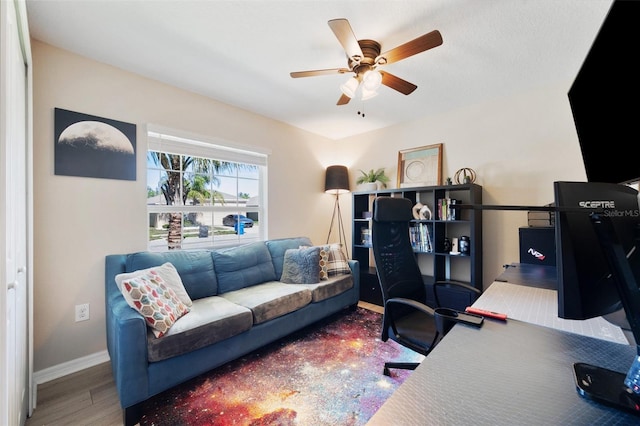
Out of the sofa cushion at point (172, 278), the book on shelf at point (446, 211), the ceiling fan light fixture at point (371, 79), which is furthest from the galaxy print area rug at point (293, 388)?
the ceiling fan light fixture at point (371, 79)

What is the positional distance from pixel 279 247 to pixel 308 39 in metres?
2.11

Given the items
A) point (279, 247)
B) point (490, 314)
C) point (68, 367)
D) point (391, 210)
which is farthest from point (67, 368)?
point (490, 314)

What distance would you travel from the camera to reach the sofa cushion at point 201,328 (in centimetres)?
157

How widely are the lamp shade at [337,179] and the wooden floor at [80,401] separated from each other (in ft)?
9.99

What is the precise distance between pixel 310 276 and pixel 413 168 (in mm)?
1964

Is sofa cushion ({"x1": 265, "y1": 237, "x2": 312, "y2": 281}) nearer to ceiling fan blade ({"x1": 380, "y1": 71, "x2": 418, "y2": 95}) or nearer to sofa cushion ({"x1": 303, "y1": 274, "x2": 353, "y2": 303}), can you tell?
sofa cushion ({"x1": 303, "y1": 274, "x2": 353, "y2": 303})

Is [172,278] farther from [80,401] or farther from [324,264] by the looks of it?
[324,264]

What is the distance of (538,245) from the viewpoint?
2.25 metres

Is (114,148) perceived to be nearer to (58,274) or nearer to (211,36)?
(58,274)

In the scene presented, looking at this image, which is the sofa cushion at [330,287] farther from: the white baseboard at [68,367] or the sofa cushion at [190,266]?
the white baseboard at [68,367]

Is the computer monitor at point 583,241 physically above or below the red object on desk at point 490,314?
above

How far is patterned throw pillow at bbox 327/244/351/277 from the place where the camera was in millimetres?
2908

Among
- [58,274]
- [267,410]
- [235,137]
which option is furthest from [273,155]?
[267,410]

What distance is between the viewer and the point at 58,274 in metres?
1.94
